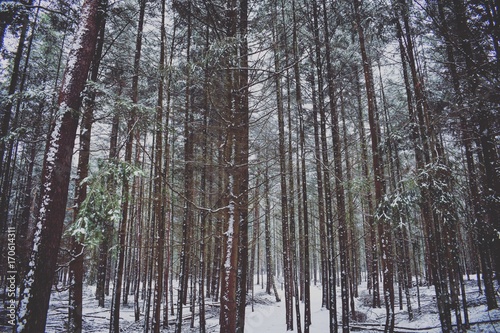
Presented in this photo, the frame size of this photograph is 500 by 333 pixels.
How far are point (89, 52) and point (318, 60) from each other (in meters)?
7.85

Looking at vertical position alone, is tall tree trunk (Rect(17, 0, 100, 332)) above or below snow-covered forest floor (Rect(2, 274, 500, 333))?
above

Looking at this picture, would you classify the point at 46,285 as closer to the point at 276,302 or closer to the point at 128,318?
the point at 128,318

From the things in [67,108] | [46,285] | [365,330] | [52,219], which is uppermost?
[67,108]

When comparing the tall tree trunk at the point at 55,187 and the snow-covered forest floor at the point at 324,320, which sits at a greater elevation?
the tall tree trunk at the point at 55,187

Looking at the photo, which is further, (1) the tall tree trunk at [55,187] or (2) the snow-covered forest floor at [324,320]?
(2) the snow-covered forest floor at [324,320]

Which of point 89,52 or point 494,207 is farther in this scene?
point 494,207

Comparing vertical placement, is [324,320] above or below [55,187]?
below

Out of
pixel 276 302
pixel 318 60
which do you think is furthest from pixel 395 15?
pixel 276 302

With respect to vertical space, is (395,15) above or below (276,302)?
above

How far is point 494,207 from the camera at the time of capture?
26.6ft

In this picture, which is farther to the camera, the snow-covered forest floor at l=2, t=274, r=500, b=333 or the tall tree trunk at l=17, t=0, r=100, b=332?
the snow-covered forest floor at l=2, t=274, r=500, b=333

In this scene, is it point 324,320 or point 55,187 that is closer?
point 55,187

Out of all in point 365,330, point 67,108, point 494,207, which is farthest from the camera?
point 365,330

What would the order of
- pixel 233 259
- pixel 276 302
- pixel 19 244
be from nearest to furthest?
pixel 233 259 < pixel 19 244 < pixel 276 302
